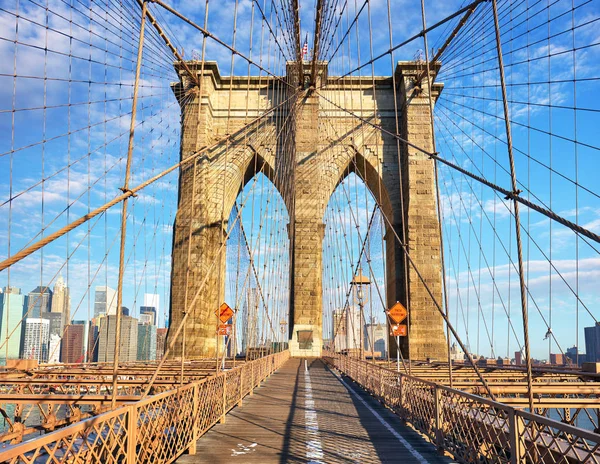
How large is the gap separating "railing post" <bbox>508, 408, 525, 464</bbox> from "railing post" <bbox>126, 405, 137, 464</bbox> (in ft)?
10.0

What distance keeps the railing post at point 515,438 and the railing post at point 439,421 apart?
2012 mm

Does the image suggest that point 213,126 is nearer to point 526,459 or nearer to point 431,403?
point 431,403

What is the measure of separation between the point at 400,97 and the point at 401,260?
9466 millimetres

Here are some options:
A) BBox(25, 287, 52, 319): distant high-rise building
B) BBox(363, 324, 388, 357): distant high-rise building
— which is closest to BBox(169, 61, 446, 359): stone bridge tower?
BBox(363, 324, 388, 357): distant high-rise building

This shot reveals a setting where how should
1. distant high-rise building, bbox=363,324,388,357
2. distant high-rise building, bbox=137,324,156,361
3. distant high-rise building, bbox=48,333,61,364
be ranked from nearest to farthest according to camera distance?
distant high-rise building, bbox=48,333,61,364 → distant high-rise building, bbox=363,324,388,357 → distant high-rise building, bbox=137,324,156,361

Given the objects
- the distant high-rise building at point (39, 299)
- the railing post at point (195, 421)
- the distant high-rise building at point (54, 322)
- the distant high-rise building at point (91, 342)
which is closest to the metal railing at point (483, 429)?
the railing post at point (195, 421)

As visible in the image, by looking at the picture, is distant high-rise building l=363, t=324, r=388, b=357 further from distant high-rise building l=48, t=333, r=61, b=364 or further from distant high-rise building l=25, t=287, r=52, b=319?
distant high-rise building l=25, t=287, r=52, b=319

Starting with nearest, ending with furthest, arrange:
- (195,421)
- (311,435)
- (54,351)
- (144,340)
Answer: (195,421), (311,435), (54,351), (144,340)

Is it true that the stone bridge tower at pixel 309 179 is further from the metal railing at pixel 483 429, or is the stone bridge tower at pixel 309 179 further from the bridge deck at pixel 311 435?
the metal railing at pixel 483 429

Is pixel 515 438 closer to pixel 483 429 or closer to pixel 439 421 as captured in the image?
pixel 483 429

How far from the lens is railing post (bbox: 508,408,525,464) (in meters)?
4.11

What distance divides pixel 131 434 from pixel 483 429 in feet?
10.6

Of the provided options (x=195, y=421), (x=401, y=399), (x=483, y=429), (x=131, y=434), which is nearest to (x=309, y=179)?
(x=401, y=399)

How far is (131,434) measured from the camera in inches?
169
